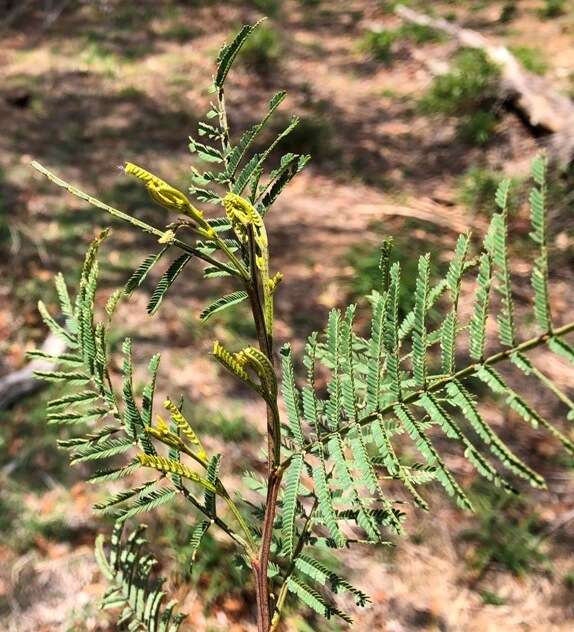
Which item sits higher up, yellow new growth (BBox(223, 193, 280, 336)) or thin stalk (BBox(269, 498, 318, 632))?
yellow new growth (BBox(223, 193, 280, 336))

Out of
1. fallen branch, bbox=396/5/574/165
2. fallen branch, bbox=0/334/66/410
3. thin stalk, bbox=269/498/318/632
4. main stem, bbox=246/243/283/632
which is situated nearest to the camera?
main stem, bbox=246/243/283/632

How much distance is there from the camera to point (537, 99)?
553 cm

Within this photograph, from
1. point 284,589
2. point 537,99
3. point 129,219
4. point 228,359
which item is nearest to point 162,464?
point 228,359

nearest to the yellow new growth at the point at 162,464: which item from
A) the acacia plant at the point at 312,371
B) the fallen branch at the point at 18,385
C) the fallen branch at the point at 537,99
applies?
the acacia plant at the point at 312,371

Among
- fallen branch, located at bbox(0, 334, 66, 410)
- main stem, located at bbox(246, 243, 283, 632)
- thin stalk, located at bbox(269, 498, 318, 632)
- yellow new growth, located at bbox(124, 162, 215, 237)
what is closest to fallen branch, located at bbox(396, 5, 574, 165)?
fallen branch, located at bbox(0, 334, 66, 410)

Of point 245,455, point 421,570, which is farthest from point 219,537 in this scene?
point 421,570

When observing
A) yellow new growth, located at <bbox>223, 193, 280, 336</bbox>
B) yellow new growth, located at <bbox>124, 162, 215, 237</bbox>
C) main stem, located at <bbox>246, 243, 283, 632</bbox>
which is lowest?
main stem, located at <bbox>246, 243, 283, 632</bbox>

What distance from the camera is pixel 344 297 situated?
4.36 metres

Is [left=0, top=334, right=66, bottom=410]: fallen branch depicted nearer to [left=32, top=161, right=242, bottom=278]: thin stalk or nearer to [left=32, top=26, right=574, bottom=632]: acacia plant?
[left=32, top=26, right=574, bottom=632]: acacia plant

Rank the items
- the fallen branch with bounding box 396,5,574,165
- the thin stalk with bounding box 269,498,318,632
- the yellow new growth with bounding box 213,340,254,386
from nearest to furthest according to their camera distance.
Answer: the yellow new growth with bounding box 213,340,254,386, the thin stalk with bounding box 269,498,318,632, the fallen branch with bounding box 396,5,574,165

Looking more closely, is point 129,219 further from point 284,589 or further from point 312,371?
point 284,589

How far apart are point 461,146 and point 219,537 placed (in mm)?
4263

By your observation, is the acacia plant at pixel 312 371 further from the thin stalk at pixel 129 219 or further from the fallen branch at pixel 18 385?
the fallen branch at pixel 18 385

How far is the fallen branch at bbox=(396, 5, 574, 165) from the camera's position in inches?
186
